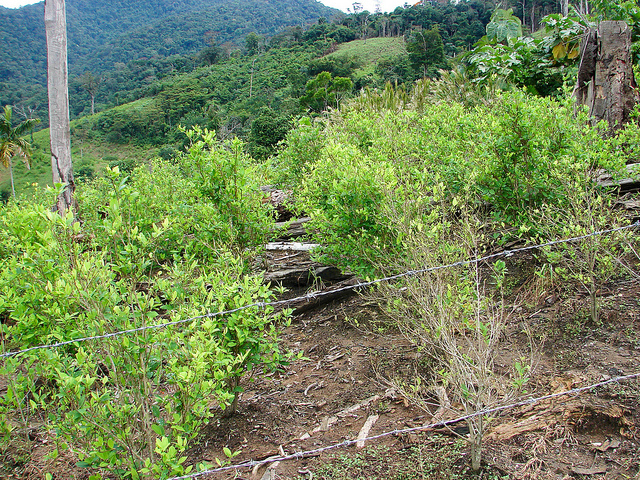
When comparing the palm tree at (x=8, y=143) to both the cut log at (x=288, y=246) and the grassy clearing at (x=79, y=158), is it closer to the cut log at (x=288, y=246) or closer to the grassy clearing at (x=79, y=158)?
the grassy clearing at (x=79, y=158)

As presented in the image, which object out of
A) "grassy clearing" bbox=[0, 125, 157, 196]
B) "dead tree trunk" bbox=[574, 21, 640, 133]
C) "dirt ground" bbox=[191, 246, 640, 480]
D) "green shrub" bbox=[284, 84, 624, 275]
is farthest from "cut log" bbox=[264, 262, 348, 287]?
"grassy clearing" bbox=[0, 125, 157, 196]

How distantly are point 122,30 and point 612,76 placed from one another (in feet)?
501

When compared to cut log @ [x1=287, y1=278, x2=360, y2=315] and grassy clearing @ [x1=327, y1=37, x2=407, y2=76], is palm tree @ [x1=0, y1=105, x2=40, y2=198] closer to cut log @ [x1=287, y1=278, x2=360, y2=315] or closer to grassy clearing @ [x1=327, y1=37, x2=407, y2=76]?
cut log @ [x1=287, y1=278, x2=360, y2=315]

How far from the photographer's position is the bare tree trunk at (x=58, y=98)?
23.6 ft

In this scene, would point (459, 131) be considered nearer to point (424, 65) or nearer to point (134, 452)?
point (134, 452)

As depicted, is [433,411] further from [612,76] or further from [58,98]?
[58,98]

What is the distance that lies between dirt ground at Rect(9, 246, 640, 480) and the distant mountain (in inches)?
2941

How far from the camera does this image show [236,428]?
10.4 ft

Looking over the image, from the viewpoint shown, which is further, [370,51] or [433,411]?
[370,51]

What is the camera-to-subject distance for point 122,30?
13175 cm

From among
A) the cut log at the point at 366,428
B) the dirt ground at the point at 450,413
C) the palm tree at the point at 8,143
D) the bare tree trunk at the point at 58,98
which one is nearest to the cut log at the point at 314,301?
the dirt ground at the point at 450,413

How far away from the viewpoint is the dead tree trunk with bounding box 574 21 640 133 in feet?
21.1

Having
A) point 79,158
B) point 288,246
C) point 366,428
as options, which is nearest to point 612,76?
point 288,246

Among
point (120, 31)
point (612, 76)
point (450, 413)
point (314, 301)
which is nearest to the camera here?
point (450, 413)
